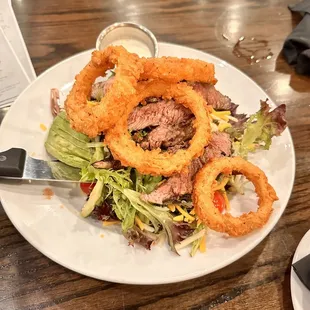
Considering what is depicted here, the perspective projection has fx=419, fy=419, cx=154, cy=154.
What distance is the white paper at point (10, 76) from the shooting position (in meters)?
2.46

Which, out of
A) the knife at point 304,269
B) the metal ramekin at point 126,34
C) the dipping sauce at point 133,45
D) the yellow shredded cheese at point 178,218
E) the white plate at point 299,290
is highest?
the metal ramekin at point 126,34

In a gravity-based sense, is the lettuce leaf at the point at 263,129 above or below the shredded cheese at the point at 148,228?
above

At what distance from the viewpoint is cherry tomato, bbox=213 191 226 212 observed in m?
2.05

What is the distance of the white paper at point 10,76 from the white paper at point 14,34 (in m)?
0.06

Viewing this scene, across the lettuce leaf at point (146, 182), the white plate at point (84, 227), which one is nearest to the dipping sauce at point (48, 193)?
the white plate at point (84, 227)

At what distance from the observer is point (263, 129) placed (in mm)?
2168

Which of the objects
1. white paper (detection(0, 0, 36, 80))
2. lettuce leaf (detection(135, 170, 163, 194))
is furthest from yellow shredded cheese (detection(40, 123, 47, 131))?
lettuce leaf (detection(135, 170, 163, 194))

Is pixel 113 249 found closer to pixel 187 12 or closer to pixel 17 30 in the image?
pixel 17 30

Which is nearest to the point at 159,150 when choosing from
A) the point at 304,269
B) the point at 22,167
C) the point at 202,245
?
the point at 202,245

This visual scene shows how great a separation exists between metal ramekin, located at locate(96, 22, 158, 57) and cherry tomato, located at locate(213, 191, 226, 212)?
1024 mm

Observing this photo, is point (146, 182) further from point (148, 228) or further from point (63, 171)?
point (63, 171)

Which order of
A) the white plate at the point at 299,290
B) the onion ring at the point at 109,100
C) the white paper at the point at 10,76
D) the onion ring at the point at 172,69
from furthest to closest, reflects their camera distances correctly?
the white paper at the point at 10,76, the onion ring at the point at 172,69, the onion ring at the point at 109,100, the white plate at the point at 299,290

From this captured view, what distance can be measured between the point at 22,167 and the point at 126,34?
123 centimetres

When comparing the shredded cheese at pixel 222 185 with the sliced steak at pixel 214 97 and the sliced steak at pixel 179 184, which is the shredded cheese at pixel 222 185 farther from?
the sliced steak at pixel 214 97
